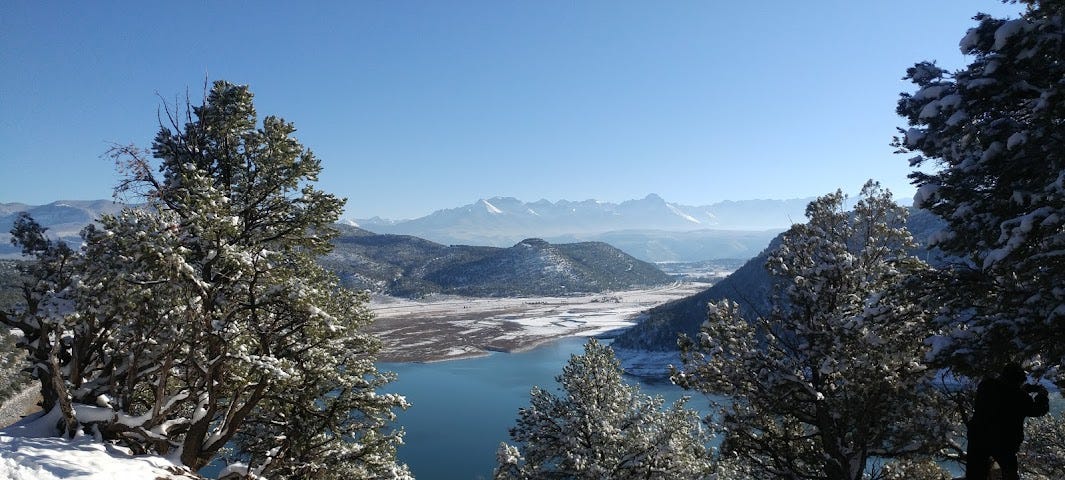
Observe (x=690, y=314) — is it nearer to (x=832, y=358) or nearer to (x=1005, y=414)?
(x=832, y=358)

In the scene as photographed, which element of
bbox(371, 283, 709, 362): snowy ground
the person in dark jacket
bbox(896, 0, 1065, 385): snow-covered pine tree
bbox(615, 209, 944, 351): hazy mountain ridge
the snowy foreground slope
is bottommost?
bbox(371, 283, 709, 362): snowy ground

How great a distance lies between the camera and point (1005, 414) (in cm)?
806

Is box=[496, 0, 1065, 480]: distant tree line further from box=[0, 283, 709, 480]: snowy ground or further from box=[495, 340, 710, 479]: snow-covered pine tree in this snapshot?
box=[0, 283, 709, 480]: snowy ground

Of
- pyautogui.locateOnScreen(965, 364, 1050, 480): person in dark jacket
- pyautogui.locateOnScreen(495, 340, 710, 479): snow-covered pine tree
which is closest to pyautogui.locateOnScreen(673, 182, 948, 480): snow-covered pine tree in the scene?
pyautogui.locateOnScreen(965, 364, 1050, 480): person in dark jacket

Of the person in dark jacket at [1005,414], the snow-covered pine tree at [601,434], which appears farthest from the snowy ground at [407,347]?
the person in dark jacket at [1005,414]

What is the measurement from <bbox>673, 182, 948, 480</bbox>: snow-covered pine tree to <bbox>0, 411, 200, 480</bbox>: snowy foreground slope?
11769 millimetres

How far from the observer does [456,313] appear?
627 ft

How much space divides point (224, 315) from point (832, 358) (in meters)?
12.9

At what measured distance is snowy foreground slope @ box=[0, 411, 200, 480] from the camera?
900 cm

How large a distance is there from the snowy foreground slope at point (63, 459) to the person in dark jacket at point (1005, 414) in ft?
46.8

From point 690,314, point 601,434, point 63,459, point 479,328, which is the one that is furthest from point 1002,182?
point 479,328

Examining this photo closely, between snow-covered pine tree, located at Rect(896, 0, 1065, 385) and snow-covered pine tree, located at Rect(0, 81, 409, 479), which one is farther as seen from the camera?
snow-covered pine tree, located at Rect(0, 81, 409, 479)

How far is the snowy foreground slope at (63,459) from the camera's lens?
900cm

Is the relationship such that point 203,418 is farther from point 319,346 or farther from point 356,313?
point 356,313
